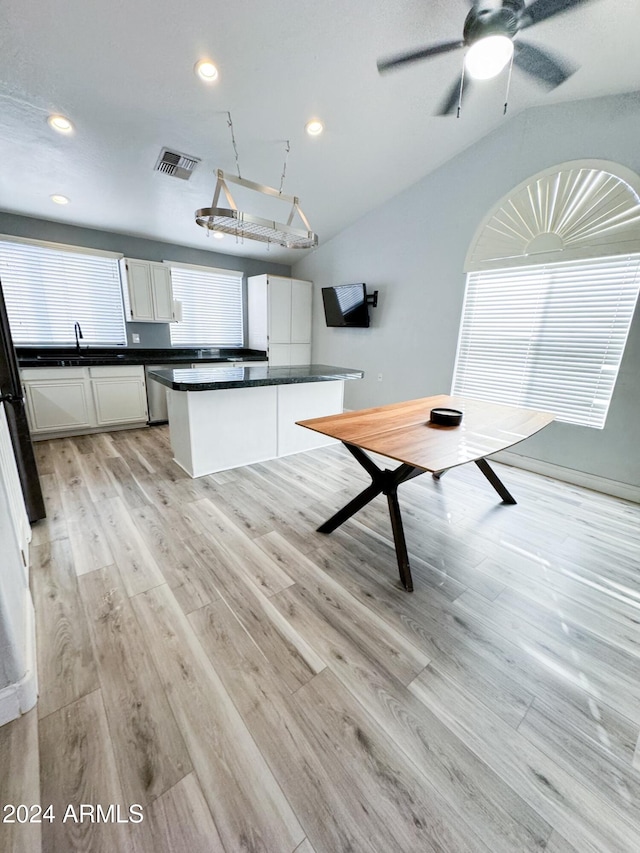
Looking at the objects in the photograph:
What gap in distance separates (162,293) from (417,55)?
385 centimetres

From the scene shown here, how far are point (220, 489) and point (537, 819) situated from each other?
241 cm

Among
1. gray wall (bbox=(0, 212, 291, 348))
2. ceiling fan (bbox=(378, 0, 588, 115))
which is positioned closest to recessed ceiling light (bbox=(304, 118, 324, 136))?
ceiling fan (bbox=(378, 0, 588, 115))

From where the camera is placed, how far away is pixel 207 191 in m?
3.45

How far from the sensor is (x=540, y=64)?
5.93 feet

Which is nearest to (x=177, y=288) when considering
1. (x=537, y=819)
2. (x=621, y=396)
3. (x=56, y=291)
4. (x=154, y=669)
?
(x=56, y=291)

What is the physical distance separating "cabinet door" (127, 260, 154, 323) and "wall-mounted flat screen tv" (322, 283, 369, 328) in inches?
95.4

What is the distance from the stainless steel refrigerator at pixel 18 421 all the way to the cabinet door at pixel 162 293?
2.73 metres

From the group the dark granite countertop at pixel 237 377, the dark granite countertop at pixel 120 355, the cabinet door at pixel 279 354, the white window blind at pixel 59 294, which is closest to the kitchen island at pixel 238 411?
the dark granite countertop at pixel 237 377

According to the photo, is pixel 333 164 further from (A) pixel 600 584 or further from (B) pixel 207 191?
(A) pixel 600 584

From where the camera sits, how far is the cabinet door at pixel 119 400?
402 centimetres

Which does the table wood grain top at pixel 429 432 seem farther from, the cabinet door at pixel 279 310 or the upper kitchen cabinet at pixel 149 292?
the upper kitchen cabinet at pixel 149 292

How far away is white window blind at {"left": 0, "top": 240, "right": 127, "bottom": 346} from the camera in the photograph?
3766 mm

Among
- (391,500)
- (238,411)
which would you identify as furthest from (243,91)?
(391,500)

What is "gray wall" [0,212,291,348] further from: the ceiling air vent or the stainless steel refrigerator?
the stainless steel refrigerator
